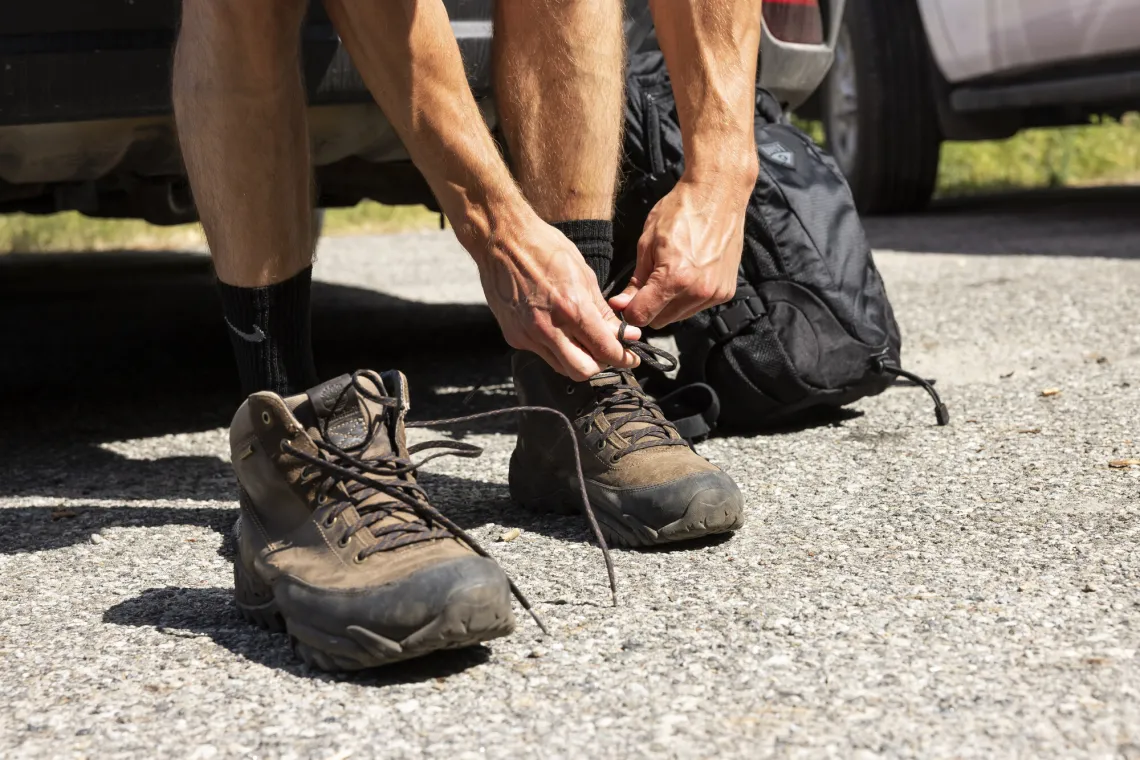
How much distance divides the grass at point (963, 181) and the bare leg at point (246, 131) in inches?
174

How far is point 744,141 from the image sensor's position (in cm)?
181

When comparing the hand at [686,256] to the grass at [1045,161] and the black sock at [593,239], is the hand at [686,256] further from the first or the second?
the grass at [1045,161]

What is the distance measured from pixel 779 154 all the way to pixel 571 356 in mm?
1041

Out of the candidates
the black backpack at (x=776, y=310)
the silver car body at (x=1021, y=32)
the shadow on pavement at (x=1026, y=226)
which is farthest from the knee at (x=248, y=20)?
the silver car body at (x=1021, y=32)

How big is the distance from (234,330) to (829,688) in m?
0.89

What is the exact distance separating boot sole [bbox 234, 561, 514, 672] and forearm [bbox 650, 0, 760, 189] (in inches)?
27.0

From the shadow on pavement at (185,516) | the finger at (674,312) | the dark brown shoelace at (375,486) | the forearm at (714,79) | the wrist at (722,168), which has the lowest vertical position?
the shadow on pavement at (185,516)

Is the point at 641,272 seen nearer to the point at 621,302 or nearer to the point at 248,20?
the point at 621,302

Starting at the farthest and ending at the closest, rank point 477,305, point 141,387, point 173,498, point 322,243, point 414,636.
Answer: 1. point 322,243
2. point 477,305
3. point 141,387
4. point 173,498
5. point 414,636

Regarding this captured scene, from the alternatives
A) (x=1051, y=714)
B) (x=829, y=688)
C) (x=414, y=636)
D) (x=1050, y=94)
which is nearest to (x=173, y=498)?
(x=414, y=636)

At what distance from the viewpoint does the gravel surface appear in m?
1.21

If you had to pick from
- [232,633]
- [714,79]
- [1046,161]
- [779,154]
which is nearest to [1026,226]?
[1046,161]

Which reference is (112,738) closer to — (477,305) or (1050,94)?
(477,305)

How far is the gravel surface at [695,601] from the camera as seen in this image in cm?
121
